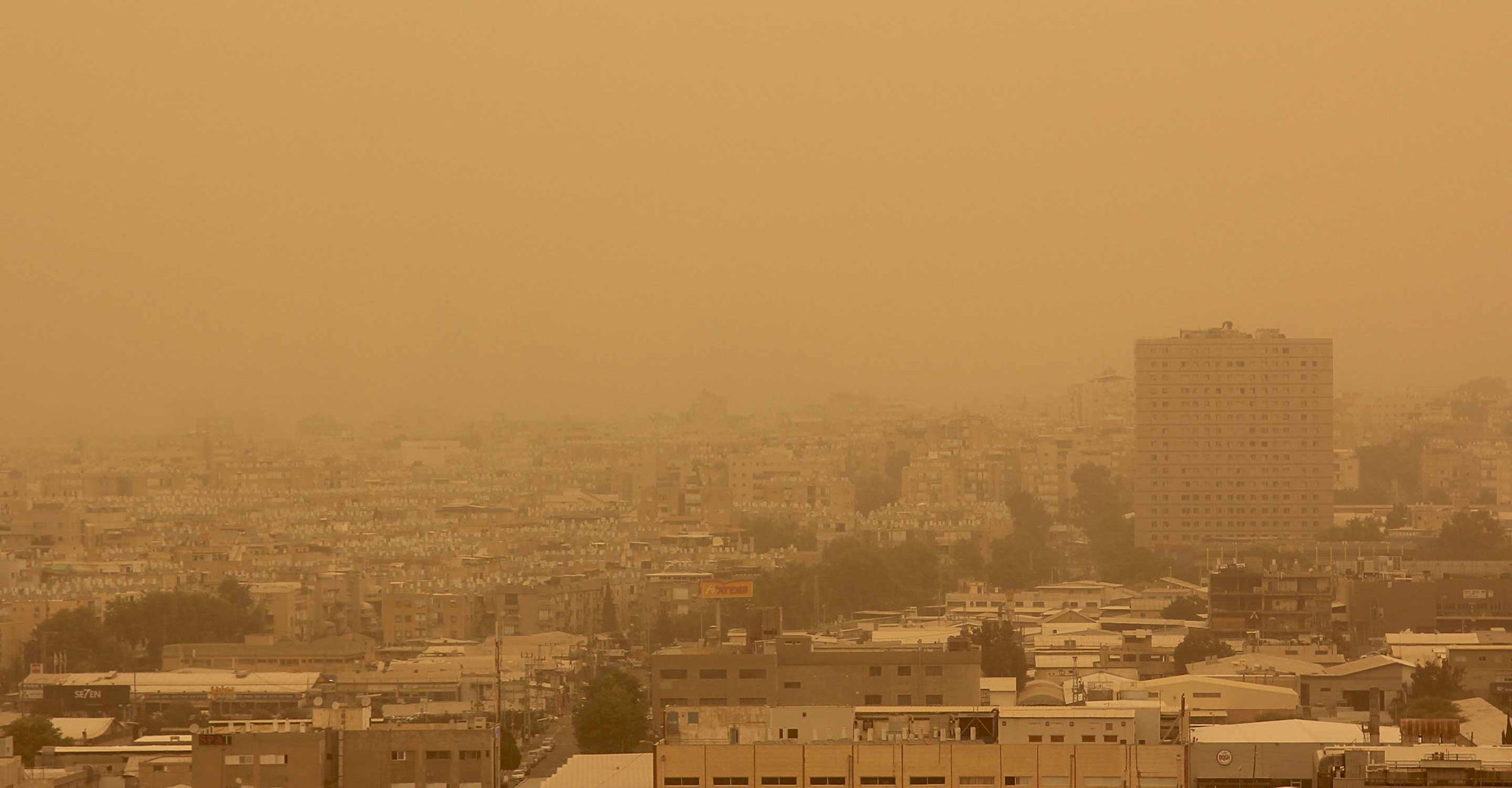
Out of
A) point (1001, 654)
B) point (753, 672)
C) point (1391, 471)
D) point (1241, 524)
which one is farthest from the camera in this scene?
point (1391, 471)

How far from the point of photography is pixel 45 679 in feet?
74.4

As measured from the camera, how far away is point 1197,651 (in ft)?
74.9

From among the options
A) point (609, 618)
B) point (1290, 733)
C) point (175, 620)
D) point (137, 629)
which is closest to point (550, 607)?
point (609, 618)

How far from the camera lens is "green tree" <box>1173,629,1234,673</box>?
2248cm

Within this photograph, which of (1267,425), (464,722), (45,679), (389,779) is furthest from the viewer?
(1267,425)

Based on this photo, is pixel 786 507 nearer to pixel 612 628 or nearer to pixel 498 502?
pixel 498 502

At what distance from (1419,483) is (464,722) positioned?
35501 mm

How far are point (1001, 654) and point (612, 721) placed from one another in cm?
481

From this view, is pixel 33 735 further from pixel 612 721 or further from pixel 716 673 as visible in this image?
pixel 716 673

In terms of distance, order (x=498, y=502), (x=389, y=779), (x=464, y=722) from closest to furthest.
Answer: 1. (x=389, y=779)
2. (x=464, y=722)
3. (x=498, y=502)

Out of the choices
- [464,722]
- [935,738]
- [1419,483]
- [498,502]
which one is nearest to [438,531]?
[498,502]

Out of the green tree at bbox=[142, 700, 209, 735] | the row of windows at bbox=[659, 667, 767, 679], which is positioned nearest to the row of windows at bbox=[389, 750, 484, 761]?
A: the row of windows at bbox=[659, 667, 767, 679]

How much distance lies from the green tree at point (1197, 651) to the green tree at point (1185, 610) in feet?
14.4

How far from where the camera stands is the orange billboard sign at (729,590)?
28.8m
